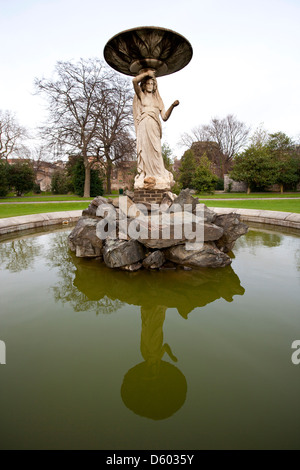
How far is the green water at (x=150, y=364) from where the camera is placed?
1417 mm

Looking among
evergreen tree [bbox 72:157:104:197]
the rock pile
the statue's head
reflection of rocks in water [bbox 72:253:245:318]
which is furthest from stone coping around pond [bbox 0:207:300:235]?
evergreen tree [bbox 72:157:104:197]

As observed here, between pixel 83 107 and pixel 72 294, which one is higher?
pixel 83 107

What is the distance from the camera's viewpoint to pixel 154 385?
1736 mm

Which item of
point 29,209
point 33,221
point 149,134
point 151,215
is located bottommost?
point 33,221

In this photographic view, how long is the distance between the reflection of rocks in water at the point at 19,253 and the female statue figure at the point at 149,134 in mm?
3216

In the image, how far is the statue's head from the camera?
6338 millimetres

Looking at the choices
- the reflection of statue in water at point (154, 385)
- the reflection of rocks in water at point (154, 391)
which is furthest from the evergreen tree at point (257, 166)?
the reflection of rocks in water at point (154, 391)

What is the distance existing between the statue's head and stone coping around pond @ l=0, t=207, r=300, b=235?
554 centimetres

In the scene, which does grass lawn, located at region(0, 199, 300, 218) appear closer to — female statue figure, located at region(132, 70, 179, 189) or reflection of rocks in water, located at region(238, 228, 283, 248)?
reflection of rocks in water, located at region(238, 228, 283, 248)

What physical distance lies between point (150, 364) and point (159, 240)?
105 inches

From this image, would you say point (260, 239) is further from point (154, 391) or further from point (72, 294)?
point (154, 391)

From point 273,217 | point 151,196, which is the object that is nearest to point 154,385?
point 151,196

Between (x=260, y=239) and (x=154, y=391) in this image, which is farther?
(x=260, y=239)

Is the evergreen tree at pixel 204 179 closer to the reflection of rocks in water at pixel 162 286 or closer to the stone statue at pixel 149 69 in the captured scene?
the stone statue at pixel 149 69
